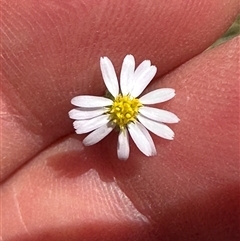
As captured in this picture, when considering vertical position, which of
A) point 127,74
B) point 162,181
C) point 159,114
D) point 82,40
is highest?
point 82,40

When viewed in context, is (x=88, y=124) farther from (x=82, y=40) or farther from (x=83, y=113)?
(x=82, y=40)

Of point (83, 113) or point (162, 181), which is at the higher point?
point (83, 113)

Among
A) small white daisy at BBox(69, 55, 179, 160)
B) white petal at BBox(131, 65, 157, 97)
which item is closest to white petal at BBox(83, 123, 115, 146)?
small white daisy at BBox(69, 55, 179, 160)

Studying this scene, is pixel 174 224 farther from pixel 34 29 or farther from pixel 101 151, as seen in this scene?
pixel 34 29

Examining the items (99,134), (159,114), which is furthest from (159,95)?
(99,134)

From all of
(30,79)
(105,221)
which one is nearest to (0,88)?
(30,79)

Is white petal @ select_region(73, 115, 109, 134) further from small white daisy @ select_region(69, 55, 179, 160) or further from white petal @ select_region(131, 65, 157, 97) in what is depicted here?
white petal @ select_region(131, 65, 157, 97)
